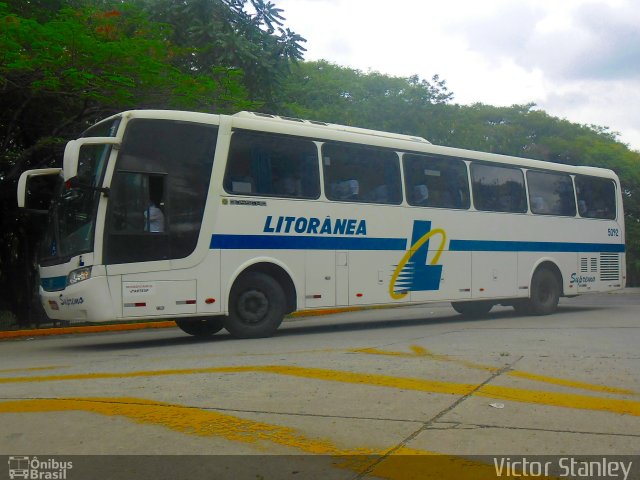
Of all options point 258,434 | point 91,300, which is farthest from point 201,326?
point 258,434

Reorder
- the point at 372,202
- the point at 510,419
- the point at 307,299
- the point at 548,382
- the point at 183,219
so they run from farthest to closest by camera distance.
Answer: the point at 372,202 < the point at 307,299 < the point at 183,219 < the point at 548,382 < the point at 510,419

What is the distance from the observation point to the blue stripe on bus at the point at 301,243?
10328 mm

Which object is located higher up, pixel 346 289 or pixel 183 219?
pixel 183 219

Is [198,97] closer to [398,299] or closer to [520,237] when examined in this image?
[398,299]

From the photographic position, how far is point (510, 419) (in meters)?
5.36

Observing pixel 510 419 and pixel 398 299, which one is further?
pixel 398 299

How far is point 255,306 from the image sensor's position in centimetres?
1064

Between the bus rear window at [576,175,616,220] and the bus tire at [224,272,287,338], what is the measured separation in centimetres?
869

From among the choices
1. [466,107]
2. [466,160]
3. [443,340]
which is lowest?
[443,340]

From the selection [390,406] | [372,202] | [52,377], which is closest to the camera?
[390,406]

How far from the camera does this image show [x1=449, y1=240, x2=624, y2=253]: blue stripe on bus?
13.6 m

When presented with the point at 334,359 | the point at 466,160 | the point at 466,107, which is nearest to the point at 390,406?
the point at 334,359

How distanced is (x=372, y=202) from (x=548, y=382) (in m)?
5.86
